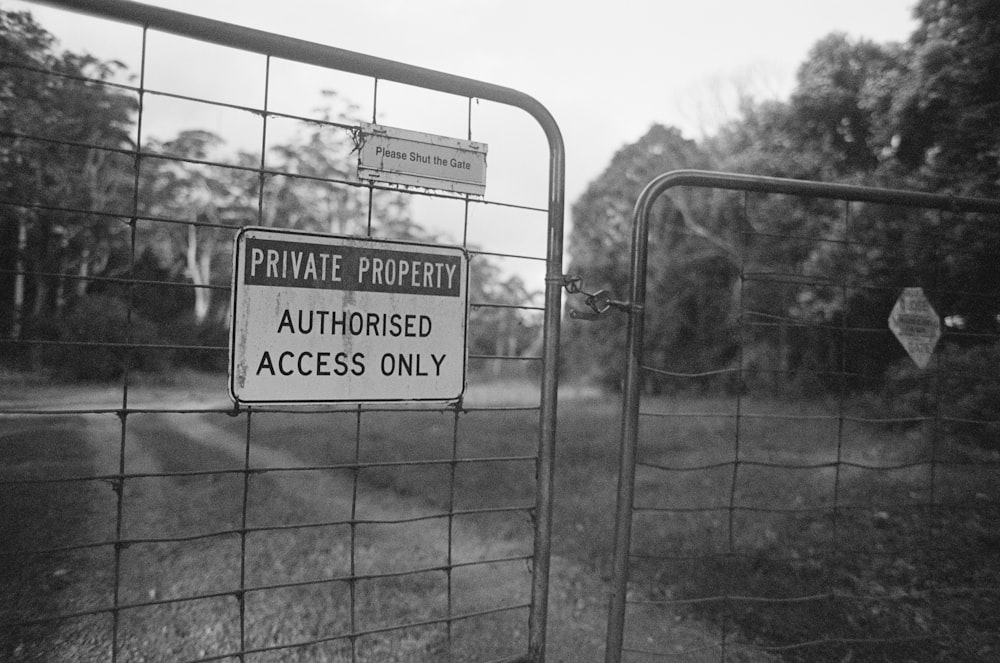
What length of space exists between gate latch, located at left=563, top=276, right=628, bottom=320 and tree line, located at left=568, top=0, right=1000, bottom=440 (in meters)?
0.55

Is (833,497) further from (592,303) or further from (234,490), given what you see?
(234,490)

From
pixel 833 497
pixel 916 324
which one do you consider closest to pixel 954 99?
pixel 833 497

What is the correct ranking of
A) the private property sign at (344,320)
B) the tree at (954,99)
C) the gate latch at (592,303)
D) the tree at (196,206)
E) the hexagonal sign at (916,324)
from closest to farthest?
the private property sign at (344,320), the gate latch at (592,303), the hexagonal sign at (916,324), the tree at (954,99), the tree at (196,206)

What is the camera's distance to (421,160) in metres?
1.82

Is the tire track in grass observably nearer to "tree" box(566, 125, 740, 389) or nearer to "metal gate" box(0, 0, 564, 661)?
"metal gate" box(0, 0, 564, 661)

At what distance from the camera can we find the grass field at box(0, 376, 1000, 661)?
105 inches

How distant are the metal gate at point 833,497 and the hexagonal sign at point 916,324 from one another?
0.02 m

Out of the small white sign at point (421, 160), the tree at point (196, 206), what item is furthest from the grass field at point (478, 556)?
the tree at point (196, 206)

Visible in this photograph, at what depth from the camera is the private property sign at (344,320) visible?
165cm

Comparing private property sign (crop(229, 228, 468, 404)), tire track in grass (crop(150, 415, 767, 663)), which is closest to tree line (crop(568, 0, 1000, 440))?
private property sign (crop(229, 228, 468, 404))

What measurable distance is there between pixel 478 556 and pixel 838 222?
7.57m

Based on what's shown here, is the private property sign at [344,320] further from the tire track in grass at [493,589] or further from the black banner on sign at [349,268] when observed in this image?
the tire track in grass at [493,589]

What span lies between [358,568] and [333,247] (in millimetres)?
2808

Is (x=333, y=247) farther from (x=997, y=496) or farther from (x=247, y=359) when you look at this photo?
(x=997, y=496)
